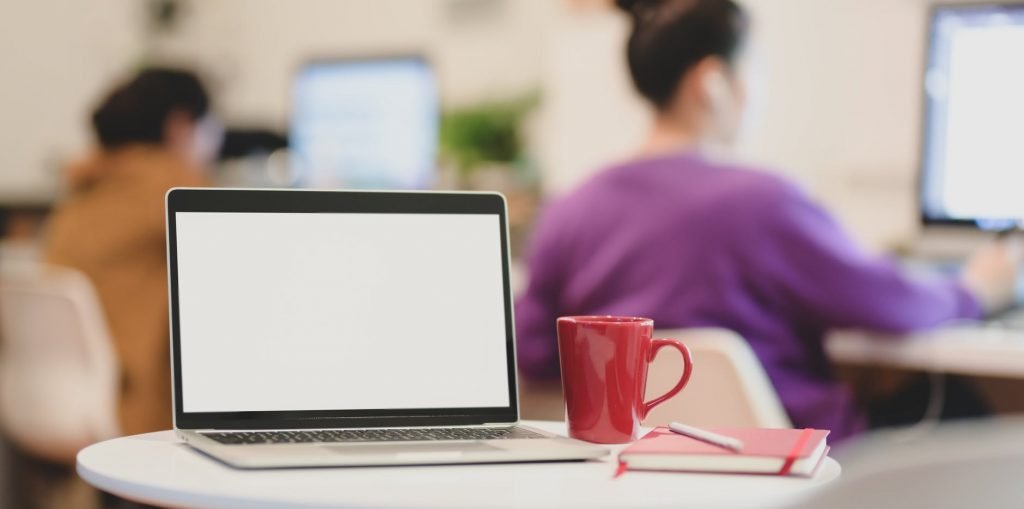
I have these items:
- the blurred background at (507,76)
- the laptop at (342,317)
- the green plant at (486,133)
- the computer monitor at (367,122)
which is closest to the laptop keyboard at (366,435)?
the laptop at (342,317)

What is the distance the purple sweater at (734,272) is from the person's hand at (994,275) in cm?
12

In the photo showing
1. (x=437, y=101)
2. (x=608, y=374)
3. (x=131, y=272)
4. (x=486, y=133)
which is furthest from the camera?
(x=486, y=133)

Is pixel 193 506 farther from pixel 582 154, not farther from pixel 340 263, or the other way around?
pixel 582 154

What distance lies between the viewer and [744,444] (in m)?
0.87

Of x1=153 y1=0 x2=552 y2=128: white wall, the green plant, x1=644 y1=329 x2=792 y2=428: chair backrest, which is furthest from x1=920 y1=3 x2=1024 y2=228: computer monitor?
x1=153 y1=0 x2=552 y2=128: white wall

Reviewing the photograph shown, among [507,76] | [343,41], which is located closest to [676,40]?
[507,76]

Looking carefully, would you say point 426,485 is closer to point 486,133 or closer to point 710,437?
point 710,437

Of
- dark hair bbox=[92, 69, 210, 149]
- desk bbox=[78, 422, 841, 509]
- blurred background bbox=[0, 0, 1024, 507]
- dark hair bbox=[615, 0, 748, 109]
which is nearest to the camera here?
desk bbox=[78, 422, 841, 509]

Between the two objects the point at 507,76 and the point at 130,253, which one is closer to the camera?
the point at 130,253

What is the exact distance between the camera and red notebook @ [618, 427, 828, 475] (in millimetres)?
827

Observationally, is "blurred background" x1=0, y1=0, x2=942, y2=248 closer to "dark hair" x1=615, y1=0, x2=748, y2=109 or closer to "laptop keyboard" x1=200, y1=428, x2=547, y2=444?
"dark hair" x1=615, y1=0, x2=748, y2=109

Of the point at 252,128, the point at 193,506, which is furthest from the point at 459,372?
the point at 252,128

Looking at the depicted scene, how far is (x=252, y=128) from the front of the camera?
3.88 meters

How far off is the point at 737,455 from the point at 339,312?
13.2 inches
